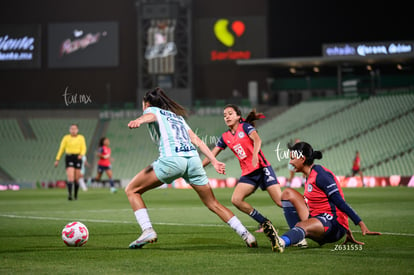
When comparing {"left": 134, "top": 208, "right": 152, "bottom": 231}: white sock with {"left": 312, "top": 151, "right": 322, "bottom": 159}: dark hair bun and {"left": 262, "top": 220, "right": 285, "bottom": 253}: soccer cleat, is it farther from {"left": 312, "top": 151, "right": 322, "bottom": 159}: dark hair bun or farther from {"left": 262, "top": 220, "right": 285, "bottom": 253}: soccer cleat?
{"left": 312, "top": 151, "right": 322, "bottom": 159}: dark hair bun

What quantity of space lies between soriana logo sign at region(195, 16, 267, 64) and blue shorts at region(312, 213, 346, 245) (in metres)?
44.1

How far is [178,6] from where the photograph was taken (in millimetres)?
52156

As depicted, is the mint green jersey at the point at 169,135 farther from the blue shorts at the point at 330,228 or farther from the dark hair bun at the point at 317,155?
the blue shorts at the point at 330,228

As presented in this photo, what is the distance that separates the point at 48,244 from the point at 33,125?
4471 cm

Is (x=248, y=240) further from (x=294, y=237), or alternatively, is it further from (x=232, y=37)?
(x=232, y=37)

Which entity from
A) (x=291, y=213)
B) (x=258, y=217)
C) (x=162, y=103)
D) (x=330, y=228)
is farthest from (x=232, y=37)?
(x=330, y=228)

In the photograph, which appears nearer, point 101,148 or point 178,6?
point 101,148

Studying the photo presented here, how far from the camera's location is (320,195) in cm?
1017

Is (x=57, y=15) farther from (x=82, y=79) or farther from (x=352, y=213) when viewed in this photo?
(x=352, y=213)

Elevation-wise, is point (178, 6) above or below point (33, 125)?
above

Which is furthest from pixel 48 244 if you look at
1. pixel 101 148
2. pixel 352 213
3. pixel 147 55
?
pixel 147 55

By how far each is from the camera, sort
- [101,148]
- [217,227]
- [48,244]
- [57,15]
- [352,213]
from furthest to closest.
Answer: [57,15] < [101,148] < [217,227] < [48,244] < [352,213]

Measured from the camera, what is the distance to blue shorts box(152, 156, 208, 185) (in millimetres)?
10203

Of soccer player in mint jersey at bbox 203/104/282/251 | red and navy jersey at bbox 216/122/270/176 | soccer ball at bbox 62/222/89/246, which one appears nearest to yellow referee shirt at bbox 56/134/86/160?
soccer player in mint jersey at bbox 203/104/282/251
